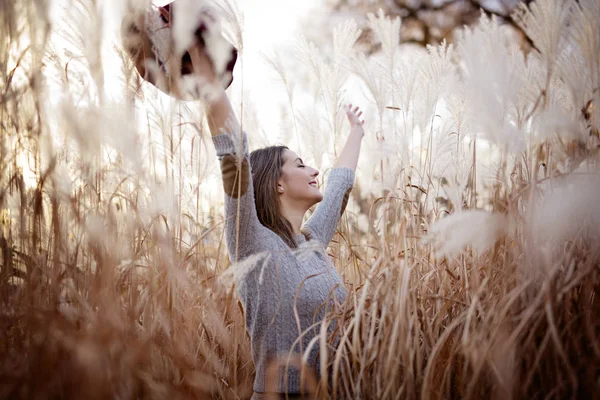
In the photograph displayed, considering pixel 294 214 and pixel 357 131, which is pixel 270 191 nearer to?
pixel 294 214

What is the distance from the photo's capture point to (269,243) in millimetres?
1813

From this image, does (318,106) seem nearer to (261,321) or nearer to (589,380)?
(261,321)

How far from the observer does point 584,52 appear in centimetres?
133

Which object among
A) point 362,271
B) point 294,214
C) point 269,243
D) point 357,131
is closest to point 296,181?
point 294,214

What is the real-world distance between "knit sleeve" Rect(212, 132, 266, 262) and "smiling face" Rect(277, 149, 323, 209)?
0.38 meters

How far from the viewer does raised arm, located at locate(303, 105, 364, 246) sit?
2195 millimetres

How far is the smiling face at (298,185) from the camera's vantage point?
82.7 inches

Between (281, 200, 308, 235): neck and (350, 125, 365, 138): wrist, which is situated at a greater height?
(350, 125, 365, 138): wrist

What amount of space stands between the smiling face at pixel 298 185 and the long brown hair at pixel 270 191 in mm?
28

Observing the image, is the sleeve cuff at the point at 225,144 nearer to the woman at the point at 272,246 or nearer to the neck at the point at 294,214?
the woman at the point at 272,246

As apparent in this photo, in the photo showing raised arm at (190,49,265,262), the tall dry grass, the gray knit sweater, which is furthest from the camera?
the gray knit sweater

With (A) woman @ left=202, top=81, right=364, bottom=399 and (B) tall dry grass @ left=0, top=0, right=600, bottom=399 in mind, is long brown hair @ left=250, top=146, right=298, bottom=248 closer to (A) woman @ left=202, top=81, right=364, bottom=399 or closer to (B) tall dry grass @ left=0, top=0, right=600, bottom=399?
(A) woman @ left=202, top=81, right=364, bottom=399

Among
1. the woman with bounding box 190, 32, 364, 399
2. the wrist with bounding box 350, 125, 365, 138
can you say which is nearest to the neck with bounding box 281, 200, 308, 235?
the woman with bounding box 190, 32, 364, 399

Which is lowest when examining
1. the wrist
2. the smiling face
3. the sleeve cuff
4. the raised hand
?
the smiling face
